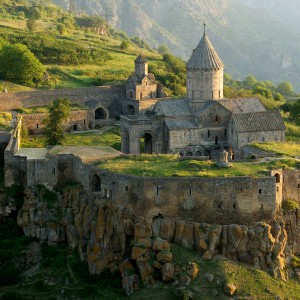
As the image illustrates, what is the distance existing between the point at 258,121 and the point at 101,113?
18227 millimetres

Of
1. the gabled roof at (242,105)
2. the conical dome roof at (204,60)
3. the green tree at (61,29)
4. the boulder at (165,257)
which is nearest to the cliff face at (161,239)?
the boulder at (165,257)

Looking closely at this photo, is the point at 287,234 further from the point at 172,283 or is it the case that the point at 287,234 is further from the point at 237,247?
the point at 172,283

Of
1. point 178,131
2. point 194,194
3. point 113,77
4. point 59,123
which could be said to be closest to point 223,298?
point 194,194

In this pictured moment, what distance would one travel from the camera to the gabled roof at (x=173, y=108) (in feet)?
164

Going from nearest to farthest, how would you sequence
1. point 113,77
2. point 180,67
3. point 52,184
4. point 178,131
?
point 52,184, point 178,131, point 113,77, point 180,67

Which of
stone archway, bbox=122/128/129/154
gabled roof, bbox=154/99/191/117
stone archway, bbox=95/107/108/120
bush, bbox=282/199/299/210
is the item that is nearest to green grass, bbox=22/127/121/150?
stone archway, bbox=122/128/129/154

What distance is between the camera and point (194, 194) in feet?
116

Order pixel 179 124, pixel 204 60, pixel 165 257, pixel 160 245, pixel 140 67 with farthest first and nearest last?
pixel 140 67 < pixel 204 60 < pixel 179 124 < pixel 160 245 < pixel 165 257

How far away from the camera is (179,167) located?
1491 inches

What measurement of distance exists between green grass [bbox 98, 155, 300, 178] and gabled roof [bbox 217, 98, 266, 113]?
10450mm

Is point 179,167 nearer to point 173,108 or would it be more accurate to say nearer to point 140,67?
point 173,108

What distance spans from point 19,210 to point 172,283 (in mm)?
11210

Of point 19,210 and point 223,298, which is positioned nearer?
point 223,298

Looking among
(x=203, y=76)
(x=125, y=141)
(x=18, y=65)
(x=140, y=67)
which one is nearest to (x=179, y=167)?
(x=125, y=141)
